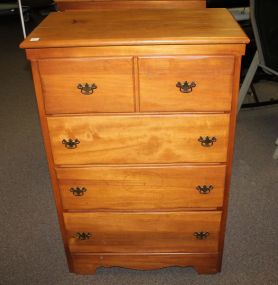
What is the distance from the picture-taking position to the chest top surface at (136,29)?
1.18 metres

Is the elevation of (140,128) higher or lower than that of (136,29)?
lower

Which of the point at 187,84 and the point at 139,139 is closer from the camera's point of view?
the point at 187,84

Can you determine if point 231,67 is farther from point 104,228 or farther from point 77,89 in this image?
point 104,228

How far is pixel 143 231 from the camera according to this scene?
1.58 meters

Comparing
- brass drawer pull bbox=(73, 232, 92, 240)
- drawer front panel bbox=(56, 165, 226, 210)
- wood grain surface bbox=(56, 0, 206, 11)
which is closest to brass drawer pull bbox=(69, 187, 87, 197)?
drawer front panel bbox=(56, 165, 226, 210)

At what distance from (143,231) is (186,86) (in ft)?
2.20

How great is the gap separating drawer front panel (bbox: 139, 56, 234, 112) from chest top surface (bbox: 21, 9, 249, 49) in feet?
0.22

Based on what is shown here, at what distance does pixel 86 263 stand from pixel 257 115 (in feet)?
6.92

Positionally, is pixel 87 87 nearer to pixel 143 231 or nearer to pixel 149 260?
pixel 143 231

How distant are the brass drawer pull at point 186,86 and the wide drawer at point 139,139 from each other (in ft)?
0.33

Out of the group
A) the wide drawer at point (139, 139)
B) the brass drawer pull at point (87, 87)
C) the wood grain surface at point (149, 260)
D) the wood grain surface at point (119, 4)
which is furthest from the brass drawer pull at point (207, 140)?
the wood grain surface at point (119, 4)

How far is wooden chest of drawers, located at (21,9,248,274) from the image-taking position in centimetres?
121

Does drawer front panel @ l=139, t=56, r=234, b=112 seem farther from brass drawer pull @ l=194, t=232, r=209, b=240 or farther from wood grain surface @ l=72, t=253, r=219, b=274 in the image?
wood grain surface @ l=72, t=253, r=219, b=274

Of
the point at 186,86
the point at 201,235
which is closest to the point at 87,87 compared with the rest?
the point at 186,86
